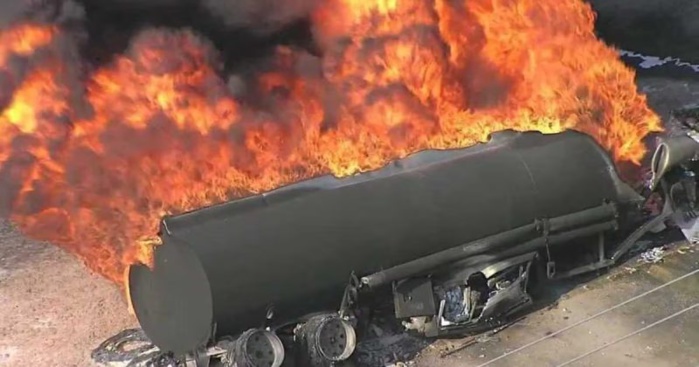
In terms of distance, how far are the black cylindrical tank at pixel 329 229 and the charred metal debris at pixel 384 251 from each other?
0.04 feet

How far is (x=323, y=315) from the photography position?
26.4 ft

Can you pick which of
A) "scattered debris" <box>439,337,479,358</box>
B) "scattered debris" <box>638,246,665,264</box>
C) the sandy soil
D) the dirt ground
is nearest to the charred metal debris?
"scattered debris" <box>439,337,479,358</box>

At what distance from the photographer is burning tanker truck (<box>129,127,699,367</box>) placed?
301 inches

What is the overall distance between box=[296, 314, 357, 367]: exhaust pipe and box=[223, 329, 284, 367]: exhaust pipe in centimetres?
29

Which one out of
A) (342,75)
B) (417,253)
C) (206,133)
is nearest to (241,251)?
(417,253)

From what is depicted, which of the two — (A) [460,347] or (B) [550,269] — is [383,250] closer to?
(A) [460,347]

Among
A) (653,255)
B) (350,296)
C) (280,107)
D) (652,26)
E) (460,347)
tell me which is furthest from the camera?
(652,26)

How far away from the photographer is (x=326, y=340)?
7.90 meters

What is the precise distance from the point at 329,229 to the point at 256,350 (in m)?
1.31

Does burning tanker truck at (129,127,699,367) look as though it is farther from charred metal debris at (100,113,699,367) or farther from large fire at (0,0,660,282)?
large fire at (0,0,660,282)

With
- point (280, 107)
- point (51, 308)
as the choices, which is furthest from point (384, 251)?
point (280, 107)

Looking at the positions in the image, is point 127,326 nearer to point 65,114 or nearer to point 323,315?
point 323,315

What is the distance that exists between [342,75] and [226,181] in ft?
8.83

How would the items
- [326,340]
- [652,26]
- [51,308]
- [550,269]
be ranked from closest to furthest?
[326,340]
[550,269]
[51,308]
[652,26]
